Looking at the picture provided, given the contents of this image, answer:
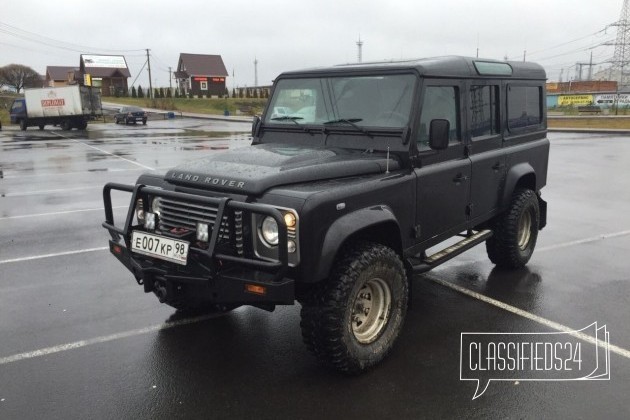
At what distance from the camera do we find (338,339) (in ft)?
11.7

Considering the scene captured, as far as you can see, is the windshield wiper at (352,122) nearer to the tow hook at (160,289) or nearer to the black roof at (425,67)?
the black roof at (425,67)

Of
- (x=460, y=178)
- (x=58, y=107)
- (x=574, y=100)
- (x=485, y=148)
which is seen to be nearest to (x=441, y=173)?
(x=460, y=178)

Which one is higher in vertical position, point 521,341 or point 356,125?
point 356,125

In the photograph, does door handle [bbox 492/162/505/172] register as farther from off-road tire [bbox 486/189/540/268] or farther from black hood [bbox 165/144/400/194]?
black hood [bbox 165/144/400/194]

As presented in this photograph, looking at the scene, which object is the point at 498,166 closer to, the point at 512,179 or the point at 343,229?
the point at 512,179

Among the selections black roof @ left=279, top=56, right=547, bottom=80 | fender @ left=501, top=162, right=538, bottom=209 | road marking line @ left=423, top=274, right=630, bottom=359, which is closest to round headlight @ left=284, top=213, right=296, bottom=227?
black roof @ left=279, top=56, right=547, bottom=80

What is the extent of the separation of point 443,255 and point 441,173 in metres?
0.75

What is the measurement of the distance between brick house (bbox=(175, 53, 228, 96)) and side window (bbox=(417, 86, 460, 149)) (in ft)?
267

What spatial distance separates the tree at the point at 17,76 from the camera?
89938mm

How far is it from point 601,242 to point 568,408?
458cm

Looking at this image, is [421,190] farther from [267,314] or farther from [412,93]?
[267,314]

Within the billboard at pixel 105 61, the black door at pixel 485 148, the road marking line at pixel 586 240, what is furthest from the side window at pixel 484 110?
the billboard at pixel 105 61

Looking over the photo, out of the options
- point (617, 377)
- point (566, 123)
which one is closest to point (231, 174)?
point (617, 377)

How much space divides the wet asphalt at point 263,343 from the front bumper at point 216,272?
0.66 meters
